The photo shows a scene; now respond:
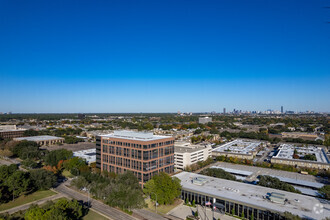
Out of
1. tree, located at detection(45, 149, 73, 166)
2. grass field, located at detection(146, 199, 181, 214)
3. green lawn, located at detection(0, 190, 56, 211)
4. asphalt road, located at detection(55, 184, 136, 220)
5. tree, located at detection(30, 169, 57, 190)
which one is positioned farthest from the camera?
tree, located at detection(45, 149, 73, 166)

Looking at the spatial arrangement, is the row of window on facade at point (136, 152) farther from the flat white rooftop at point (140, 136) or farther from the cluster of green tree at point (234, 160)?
the cluster of green tree at point (234, 160)

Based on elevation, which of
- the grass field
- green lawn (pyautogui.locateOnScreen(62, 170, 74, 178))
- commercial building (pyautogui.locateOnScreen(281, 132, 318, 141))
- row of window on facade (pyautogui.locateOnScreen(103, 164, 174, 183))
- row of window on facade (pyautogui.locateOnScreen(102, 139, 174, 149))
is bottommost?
the grass field

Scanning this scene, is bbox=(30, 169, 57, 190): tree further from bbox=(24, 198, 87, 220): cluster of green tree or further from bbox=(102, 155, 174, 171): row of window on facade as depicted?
bbox=(24, 198, 87, 220): cluster of green tree

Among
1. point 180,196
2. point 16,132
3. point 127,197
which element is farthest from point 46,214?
point 16,132

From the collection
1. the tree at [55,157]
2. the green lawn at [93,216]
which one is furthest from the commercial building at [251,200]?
the tree at [55,157]

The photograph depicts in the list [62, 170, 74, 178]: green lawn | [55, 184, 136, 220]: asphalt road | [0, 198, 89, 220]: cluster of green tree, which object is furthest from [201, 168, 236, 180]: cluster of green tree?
[62, 170, 74, 178]: green lawn

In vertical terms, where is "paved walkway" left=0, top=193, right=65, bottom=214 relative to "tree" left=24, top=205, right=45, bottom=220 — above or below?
below

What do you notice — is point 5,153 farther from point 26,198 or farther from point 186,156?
point 186,156

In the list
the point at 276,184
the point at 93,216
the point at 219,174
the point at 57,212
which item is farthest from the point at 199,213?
the point at 57,212
